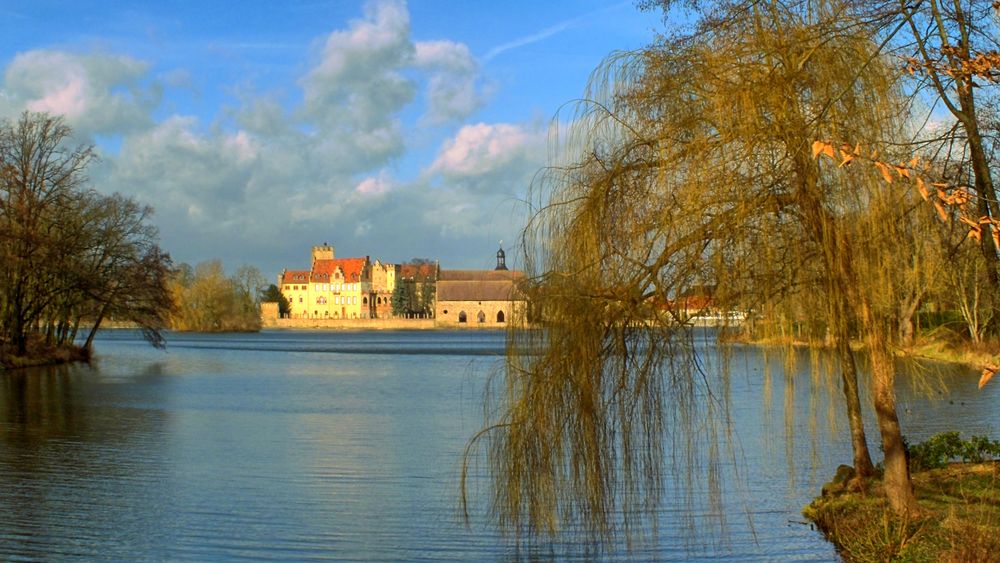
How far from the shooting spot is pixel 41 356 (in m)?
36.6

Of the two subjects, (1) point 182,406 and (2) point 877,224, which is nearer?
(2) point 877,224

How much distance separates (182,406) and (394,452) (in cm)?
943

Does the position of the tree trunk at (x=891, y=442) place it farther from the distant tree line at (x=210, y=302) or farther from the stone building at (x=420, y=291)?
the stone building at (x=420, y=291)

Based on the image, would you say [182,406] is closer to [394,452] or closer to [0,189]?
[394,452]

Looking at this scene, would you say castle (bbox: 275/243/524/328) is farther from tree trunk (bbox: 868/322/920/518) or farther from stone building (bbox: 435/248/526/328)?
tree trunk (bbox: 868/322/920/518)

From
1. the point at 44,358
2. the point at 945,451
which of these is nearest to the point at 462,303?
the point at 44,358

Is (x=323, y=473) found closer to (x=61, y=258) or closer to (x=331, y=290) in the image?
(x=61, y=258)

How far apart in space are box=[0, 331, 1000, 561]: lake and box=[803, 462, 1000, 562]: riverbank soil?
1.24 feet

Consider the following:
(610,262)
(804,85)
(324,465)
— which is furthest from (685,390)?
(324,465)

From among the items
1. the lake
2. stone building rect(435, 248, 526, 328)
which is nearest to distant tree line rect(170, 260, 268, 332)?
stone building rect(435, 248, 526, 328)

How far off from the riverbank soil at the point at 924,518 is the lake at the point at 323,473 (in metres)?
0.38

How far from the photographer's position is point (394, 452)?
15.8 m

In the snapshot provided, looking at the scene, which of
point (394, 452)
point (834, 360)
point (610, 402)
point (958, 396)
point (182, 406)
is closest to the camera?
point (610, 402)

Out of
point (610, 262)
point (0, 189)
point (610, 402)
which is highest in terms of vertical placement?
point (0, 189)
